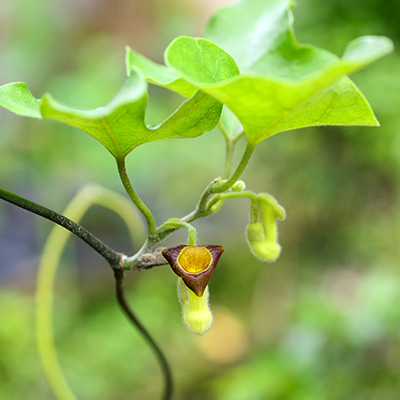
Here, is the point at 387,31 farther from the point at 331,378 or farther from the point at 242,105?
the point at 242,105

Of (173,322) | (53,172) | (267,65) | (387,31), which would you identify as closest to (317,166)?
(387,31)

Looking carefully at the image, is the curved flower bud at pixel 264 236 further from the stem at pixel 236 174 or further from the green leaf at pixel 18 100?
the green leaf at pixel 18 100

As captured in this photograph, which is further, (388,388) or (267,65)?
(388,388)

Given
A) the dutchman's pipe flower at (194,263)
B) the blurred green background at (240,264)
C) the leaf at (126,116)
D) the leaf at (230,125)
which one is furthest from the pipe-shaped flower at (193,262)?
the blurred green background at (240,264)

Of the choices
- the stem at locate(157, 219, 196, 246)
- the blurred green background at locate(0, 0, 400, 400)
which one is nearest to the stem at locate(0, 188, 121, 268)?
the stem at locate(157, 219, 196, 246)

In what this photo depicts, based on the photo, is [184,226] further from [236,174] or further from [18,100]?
[18,100]
